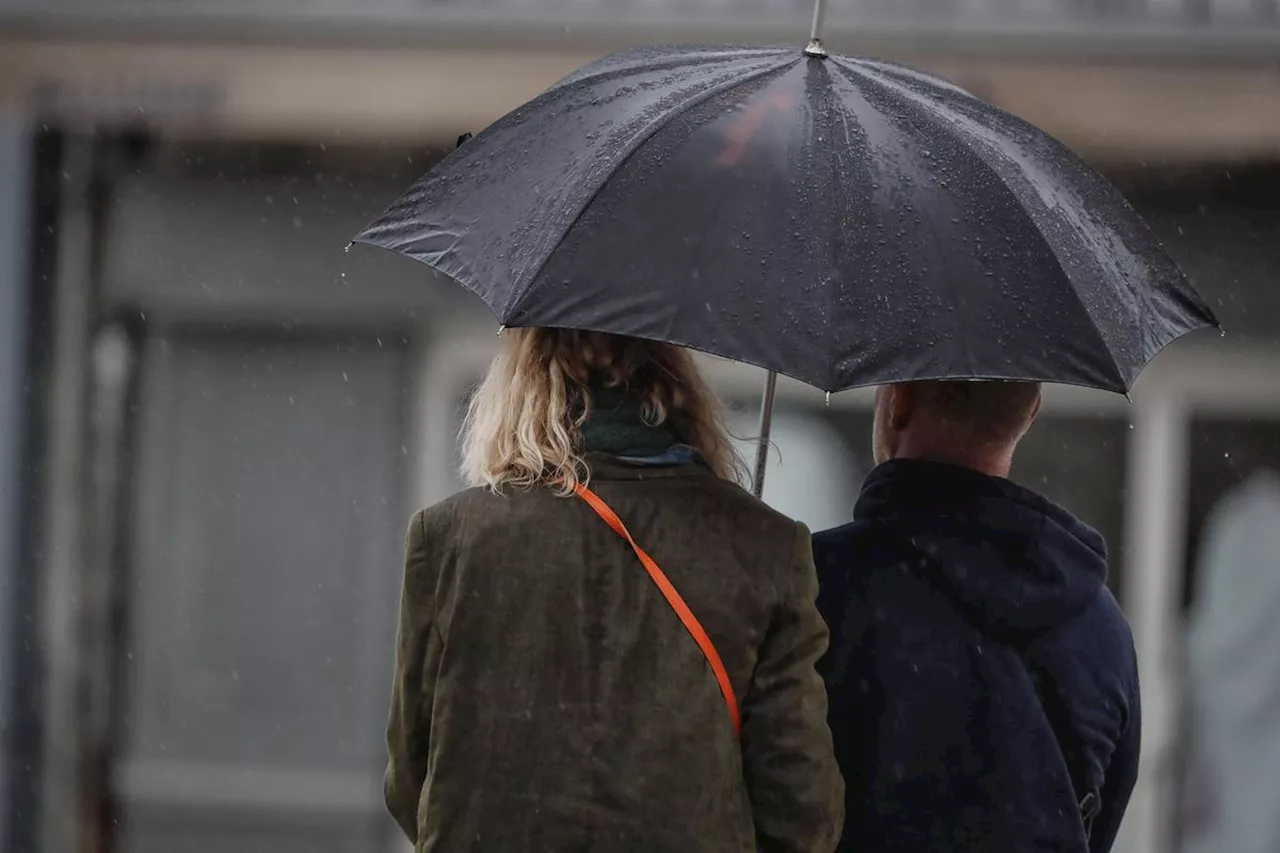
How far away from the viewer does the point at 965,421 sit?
276 centimetres

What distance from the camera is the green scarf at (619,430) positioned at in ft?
8.07

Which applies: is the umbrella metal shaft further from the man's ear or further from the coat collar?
the coat collar

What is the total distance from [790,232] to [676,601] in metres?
0.54

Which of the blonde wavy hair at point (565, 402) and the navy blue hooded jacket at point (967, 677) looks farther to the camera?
the navy blue hooded jacket at point (967, 677)

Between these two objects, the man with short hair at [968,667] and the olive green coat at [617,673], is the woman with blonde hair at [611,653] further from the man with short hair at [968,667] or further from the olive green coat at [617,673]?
the man with short hair at [968,667]

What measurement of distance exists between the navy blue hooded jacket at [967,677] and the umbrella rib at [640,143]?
61 cm

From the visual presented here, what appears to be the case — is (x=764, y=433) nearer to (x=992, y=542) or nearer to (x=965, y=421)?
(x=965, y=421)

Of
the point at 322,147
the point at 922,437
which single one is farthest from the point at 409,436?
the point at 922,437

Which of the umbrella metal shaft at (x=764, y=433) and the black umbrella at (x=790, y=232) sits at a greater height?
the black umbrella at (x=790, y=232)

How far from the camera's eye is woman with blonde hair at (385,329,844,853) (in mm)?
2359

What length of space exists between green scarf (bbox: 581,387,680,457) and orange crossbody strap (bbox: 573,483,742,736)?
0.08 metres

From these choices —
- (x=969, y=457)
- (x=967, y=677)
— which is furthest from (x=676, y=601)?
(x=969, y=457)

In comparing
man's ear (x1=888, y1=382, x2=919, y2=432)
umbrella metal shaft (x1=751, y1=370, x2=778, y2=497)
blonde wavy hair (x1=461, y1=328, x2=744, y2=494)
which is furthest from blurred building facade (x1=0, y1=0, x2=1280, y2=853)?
blonde wavy hair (x1=461, y1=328, x2=744, y2=494)

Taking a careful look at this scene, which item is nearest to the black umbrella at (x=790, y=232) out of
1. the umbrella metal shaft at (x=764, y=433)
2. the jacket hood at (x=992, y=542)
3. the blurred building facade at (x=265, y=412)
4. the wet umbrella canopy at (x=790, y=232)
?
the wet umbrella canopy at (x=790, y=232)
